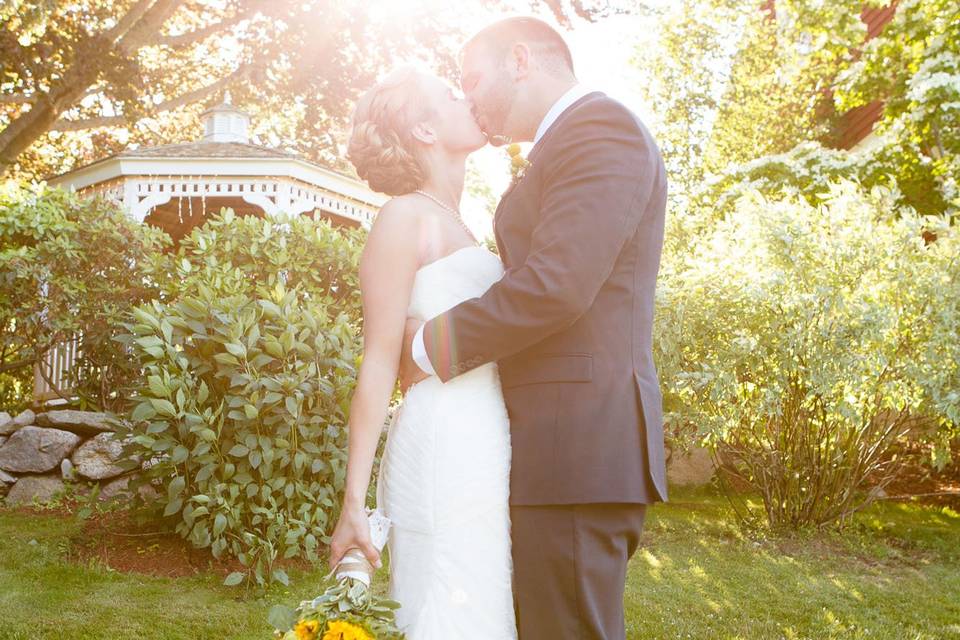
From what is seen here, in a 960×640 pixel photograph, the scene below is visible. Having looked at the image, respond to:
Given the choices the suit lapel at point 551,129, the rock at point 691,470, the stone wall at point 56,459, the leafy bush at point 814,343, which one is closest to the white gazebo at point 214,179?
the stone wall at point 56,459

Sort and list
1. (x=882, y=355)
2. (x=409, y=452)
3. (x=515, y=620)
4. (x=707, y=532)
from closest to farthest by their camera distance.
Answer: (x=515, y=620) < (x=409, y=452) < (x=882, y=355) < (x=707, y=532)

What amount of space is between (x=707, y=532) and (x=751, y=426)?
4.01 ft

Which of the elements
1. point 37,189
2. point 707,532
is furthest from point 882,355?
point 37,189

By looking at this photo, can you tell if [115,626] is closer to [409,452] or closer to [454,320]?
[409,452]

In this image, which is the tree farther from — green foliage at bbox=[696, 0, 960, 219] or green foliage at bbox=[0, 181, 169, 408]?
green foliage at bbox=[696, 0, 960, 219]

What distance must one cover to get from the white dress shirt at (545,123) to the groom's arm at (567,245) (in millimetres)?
23

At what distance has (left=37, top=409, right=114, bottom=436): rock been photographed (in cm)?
900

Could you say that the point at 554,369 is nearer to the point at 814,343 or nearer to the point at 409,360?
the point at 409,360

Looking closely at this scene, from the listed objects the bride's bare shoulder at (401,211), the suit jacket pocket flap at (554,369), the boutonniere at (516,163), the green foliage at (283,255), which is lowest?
the suit jacket pocket flap at (554,369)

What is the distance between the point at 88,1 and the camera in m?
13.5

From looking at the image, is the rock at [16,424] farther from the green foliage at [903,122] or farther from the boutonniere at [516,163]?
the green foliage at [903,122]

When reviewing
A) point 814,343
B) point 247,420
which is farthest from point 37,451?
point 814,343

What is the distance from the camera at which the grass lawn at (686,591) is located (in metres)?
5.19

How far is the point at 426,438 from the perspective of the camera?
2361mm
